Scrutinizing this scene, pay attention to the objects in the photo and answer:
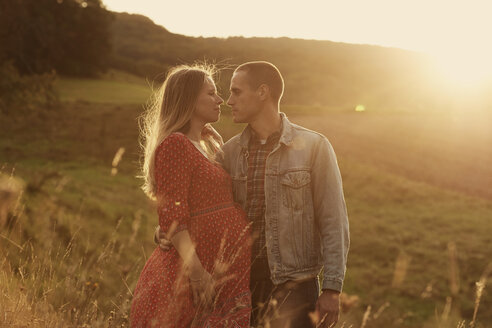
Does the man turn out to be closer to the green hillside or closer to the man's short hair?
the man's short hair

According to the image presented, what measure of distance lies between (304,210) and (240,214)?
0.46 m

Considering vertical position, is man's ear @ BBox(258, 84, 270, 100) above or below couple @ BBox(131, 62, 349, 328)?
above

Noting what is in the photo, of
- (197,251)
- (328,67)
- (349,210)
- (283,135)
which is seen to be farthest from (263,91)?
(328,67)

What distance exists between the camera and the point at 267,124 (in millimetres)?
3613

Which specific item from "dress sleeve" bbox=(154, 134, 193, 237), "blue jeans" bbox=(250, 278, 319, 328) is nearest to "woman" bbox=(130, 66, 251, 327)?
"dress sleeve" bbox=(154, 134, 193, 237)

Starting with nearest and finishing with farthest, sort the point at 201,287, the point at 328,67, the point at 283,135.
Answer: the point at 201,287, the point at 283,135, the point at 328,67

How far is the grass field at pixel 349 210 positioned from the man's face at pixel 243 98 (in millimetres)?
1125

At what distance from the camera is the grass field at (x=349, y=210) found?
142 inches

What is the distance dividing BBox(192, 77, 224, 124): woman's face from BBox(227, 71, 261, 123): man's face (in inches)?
9.5

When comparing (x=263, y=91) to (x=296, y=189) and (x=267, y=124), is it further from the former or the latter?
(x=296, y=189)

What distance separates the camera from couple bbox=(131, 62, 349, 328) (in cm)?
279

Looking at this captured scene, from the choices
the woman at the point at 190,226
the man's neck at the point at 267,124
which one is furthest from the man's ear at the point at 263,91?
the woman at the point at 190,226

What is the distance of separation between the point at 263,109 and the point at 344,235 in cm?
114

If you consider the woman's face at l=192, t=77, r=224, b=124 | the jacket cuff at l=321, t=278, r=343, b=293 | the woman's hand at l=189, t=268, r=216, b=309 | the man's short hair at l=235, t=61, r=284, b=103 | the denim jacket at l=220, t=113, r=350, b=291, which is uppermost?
the man's short hair at l=235, t=61, r=284, b=103
